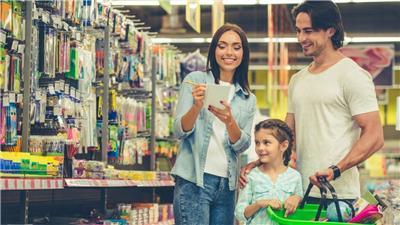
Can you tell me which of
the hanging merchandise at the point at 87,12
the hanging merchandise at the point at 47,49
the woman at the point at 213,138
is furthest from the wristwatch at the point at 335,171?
the hanging merchandise at the point at 87,12

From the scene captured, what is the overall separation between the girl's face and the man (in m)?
0.09

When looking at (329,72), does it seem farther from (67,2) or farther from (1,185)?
(67,2)

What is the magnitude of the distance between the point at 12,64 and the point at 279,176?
1.77m

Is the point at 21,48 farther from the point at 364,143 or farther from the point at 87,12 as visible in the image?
the point at 364,143

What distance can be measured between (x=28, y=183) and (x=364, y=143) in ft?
5.22

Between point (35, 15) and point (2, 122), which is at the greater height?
point (35, 15)

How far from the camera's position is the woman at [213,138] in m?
4.05

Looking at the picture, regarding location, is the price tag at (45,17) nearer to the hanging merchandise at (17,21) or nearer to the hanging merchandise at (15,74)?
the hanging merchandise at (17,21)

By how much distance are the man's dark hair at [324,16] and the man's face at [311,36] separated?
0.06 ft

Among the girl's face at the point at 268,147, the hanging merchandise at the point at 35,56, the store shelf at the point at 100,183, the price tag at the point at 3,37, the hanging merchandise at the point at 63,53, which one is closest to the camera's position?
the girl's face at the point at 268,147

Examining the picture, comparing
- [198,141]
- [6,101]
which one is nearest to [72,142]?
[6,101]

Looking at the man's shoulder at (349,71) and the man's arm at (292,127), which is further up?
the man's shoulder at (349,71)

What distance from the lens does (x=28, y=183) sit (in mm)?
4113

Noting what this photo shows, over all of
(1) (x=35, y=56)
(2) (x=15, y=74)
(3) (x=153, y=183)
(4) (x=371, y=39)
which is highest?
(4) (x=371, y=39)
